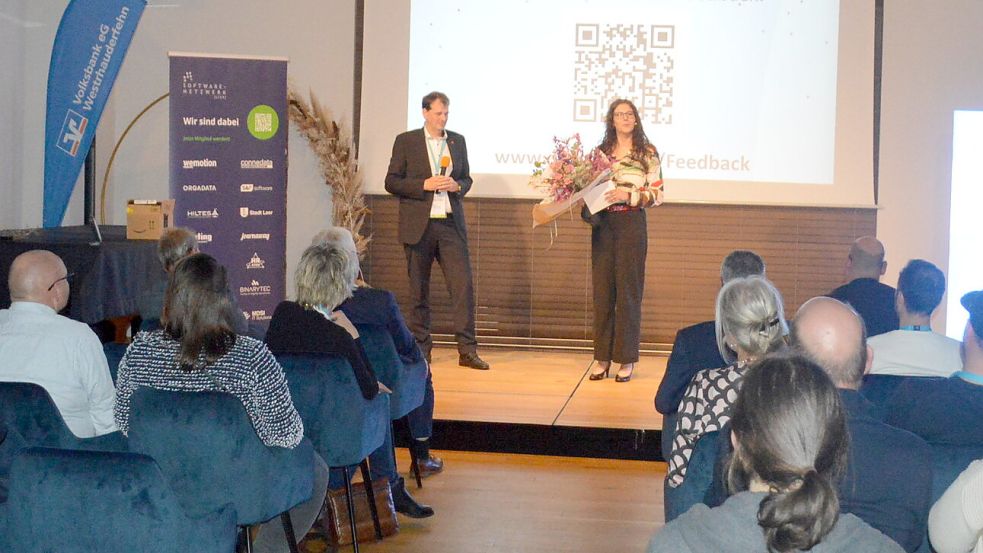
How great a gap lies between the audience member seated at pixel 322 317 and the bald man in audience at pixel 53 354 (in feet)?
2.45

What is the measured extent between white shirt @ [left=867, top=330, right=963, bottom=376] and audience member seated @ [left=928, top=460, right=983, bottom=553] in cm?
179

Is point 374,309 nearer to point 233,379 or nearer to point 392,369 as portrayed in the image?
point 392,369

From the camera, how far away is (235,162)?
717 cm

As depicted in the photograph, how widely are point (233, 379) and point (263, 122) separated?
4.40m

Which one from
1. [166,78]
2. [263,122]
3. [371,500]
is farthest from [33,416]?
[166,78]

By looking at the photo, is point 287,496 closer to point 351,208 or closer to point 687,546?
point 687,546

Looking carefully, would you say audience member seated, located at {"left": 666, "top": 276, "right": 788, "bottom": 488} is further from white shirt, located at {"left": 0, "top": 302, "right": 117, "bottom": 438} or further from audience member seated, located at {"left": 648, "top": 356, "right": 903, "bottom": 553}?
white shirt, located at {"left": 0, "top": 302, "right": 117, "bottom": 438}

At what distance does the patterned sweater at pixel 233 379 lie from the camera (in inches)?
122

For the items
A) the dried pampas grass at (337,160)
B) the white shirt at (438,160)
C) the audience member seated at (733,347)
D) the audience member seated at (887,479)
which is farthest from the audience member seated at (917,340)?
the dried pampas grass at (337,160)

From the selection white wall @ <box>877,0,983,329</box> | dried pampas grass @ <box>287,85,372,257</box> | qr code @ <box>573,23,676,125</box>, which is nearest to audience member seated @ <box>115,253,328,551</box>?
dried pampas grass @ <box>287,85,372,257</box>

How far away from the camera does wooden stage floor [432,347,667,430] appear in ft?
19.0

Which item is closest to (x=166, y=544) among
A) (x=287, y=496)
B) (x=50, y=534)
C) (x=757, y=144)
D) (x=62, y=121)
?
(x=50, y=534)

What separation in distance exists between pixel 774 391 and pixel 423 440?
373 cm

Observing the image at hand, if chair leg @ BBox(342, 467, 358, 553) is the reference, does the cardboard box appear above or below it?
above
